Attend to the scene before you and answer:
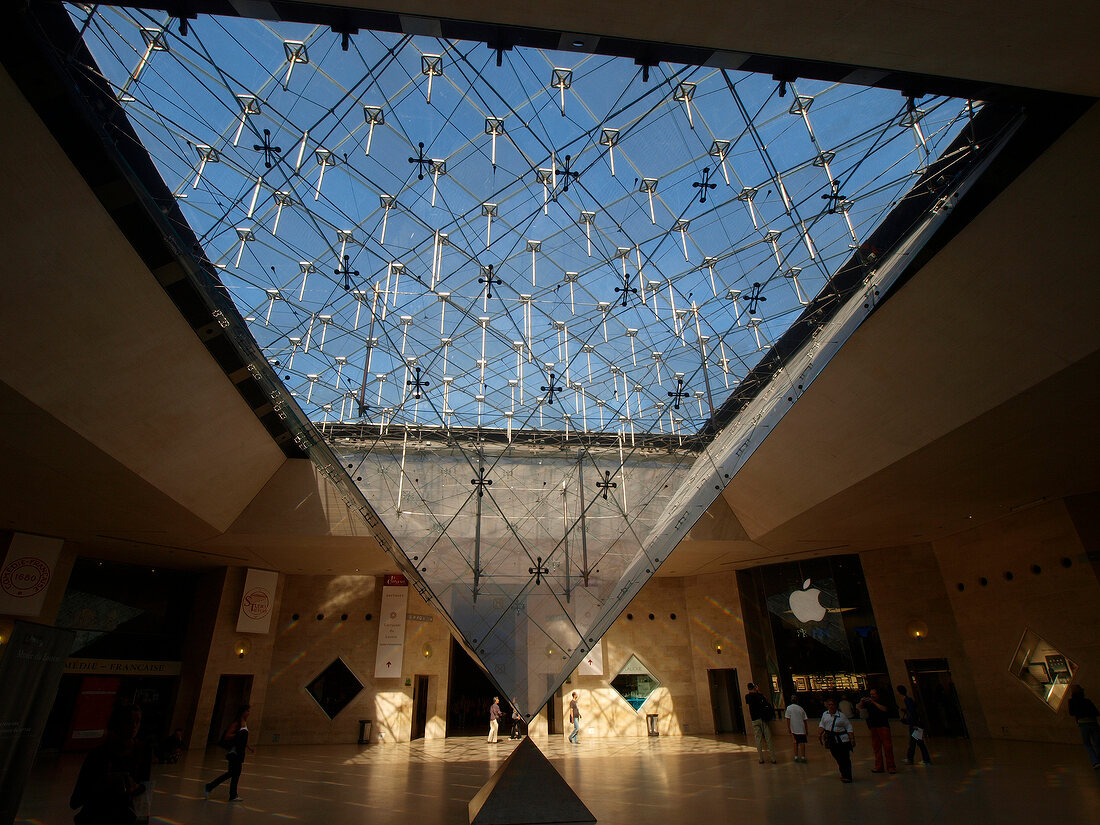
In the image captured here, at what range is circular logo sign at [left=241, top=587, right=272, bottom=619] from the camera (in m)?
15.5

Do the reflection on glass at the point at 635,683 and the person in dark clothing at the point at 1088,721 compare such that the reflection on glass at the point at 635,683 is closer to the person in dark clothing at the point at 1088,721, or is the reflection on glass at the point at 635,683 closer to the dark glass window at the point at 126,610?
the person in dark clothing at the point at 1088,721

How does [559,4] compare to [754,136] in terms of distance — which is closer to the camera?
[559,4]

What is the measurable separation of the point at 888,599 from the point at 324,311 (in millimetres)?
14383

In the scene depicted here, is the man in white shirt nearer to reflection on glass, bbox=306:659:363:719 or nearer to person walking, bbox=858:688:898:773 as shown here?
person walking, bbox=858:688:898:773

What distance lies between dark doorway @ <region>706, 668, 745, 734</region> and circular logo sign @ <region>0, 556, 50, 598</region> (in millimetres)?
16290

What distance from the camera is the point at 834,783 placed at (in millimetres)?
7230

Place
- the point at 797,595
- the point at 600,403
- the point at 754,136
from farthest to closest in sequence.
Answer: the point at 797,595 < the point at 600,403 < the point at 754,136

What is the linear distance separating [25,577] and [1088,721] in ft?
59.3

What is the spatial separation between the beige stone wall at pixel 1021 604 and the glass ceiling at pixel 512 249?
7.91 m

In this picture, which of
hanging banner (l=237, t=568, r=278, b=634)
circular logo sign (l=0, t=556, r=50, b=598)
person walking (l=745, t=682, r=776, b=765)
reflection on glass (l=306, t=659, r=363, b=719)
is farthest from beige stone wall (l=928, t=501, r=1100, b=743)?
circular logo sign (l=0, t=556, r=50, b=598)

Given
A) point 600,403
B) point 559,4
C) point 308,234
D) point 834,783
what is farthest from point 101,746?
point 600,403

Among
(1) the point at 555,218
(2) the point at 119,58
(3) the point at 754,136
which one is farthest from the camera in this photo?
(1) the point at 555,218

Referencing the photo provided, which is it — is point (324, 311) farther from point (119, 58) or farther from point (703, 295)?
point (703, 295)

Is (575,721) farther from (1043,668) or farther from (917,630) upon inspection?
(1043,668)
